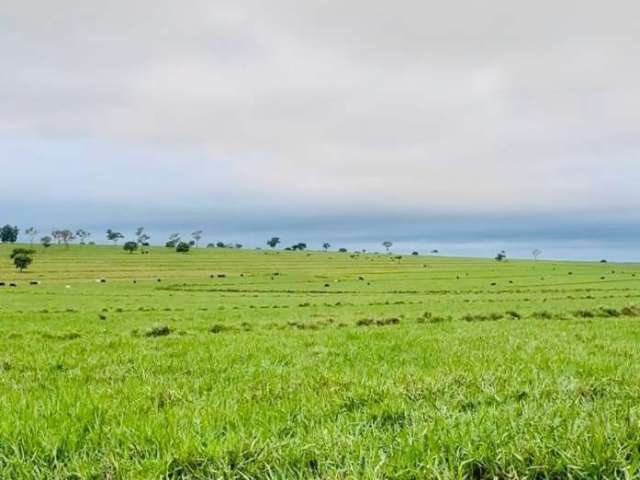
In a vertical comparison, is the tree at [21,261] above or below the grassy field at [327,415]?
below

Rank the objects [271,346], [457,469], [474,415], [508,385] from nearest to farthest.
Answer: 1. [457,469]
2. [474,415]
3. [508,385]
4. [271,346]

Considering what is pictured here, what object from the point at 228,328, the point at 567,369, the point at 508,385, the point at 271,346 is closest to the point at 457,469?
the point at 508,385

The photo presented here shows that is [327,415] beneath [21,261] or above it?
above

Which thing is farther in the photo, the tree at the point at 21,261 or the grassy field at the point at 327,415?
the tree at the point at 21,261

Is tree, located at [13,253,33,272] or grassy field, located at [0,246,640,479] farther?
tree, located at [13,253,33,272]

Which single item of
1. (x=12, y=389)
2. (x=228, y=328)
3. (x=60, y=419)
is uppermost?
(x=60, y=419)

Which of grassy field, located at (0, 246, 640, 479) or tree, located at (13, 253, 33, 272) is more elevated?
grassy field, located at (0, 246, 640, 479)

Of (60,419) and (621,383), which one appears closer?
(60,419)

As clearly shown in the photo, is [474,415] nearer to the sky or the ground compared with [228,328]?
nearer to the sky

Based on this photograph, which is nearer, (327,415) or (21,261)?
(327,415)

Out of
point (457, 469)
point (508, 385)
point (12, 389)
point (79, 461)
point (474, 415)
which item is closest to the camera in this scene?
point (457, 469)

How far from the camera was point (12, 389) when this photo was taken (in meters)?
8.34

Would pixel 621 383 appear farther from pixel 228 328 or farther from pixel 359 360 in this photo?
pixel 228 328

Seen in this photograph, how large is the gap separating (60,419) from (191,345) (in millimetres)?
8558
